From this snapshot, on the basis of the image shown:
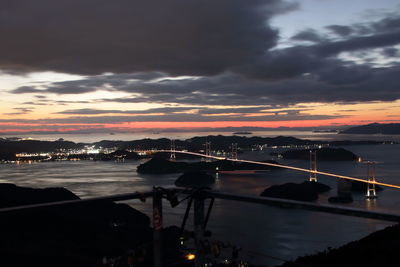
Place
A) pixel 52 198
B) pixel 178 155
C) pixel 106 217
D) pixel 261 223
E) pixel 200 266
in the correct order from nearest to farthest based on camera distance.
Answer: pixel 200 266 → pixel 106 217 → pixel 261 223 → pixel 52 198 → pixel 178 155

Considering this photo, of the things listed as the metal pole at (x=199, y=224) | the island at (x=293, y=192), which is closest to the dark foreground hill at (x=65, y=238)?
the metal pole at (x=199, y=224)

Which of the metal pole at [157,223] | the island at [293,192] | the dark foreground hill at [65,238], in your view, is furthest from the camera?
the island at [293,192]

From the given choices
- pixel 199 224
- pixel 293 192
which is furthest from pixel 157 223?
pixel 293 192

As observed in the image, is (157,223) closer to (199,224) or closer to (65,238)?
(199,224)

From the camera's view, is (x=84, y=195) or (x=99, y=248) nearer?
(x=99, y=248)

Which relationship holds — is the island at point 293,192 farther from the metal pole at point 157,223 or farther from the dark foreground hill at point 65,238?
the metal pole at point 157,223

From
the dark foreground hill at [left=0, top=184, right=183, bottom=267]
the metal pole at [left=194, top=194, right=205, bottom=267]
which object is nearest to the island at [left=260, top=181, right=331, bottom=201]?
the dark foreground hill at [left=0, top=184, right=183, bottom=267]

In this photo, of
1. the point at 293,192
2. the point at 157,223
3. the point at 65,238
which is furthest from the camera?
the point at 293,192

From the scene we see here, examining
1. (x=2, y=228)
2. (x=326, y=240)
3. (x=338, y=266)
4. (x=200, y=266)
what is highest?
(x=200, y=266)

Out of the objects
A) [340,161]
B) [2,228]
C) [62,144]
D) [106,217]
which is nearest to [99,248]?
[2,228]

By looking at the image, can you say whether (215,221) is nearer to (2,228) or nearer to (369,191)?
(2,228)

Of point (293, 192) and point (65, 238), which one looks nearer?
point (65, 238)
